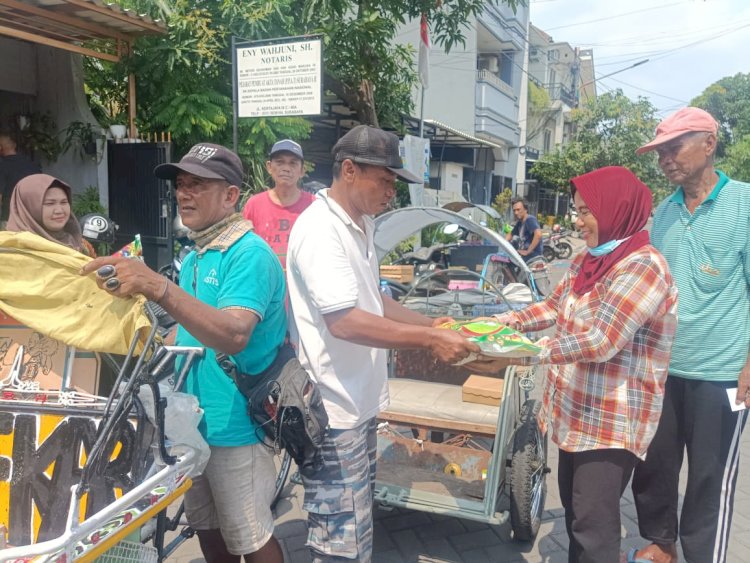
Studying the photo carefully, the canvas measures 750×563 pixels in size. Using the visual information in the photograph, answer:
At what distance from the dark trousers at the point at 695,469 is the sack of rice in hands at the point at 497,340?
0.93m

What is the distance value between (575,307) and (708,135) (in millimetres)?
1009

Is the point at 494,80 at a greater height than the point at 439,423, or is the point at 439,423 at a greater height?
the point at 494,80

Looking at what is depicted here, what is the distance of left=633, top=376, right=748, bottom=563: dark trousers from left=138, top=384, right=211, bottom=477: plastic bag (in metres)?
2.12

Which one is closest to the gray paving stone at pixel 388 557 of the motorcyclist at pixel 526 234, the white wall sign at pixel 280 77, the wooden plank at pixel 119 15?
the white wall sign at pixel 280 77

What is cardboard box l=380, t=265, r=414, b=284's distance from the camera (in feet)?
28.1

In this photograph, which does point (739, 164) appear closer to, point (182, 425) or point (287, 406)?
point (287, 406)

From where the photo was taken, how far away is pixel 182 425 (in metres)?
1.94

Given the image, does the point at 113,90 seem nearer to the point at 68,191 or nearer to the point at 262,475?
the point at 68,191

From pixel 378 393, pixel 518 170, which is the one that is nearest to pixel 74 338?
pixel 378 393

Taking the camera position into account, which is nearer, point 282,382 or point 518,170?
point 282,382

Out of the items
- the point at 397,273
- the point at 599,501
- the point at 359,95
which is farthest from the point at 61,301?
the point at 359,95

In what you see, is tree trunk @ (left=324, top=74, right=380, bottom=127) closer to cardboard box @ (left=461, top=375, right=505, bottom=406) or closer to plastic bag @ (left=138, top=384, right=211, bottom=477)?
cardboard box @ (left=461, top=375, right=505, bottom=406)

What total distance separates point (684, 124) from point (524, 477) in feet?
6.22

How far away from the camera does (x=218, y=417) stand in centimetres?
212
